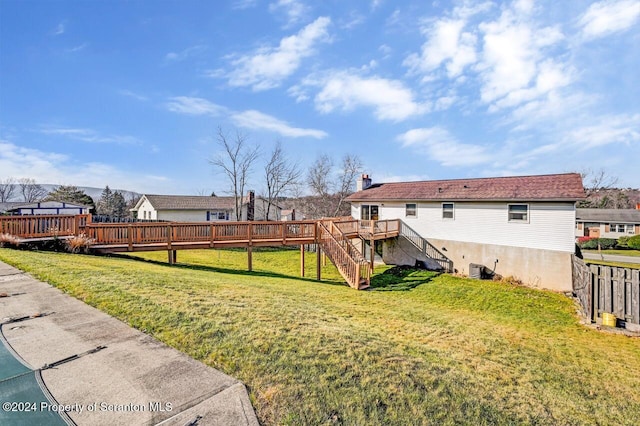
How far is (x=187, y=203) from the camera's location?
37.2 metres

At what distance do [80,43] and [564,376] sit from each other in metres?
17.0

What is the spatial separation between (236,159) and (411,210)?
20.7 m

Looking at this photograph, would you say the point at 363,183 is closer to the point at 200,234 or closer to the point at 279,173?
the point at 279,173

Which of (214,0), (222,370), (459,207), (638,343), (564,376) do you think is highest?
(214,0)

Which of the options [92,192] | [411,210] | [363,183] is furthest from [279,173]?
[92,192]

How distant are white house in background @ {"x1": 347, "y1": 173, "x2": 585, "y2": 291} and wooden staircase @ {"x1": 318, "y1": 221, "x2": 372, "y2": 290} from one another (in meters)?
6.28

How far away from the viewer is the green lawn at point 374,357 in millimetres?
2961

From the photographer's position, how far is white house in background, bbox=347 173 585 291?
541 inches

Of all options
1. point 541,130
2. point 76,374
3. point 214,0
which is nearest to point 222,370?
point 76,374

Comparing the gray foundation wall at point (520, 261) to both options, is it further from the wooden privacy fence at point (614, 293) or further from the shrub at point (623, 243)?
the shrub at point (623, 243)

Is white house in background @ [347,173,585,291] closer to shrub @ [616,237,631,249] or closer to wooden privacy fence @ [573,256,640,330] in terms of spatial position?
wooden privacy fence @ [573,256,640,330]

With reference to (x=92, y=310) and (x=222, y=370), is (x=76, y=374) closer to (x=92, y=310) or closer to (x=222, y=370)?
(x=222, y=370)

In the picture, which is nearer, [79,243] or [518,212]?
[79,243]

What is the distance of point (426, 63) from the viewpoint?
43.7 feet
